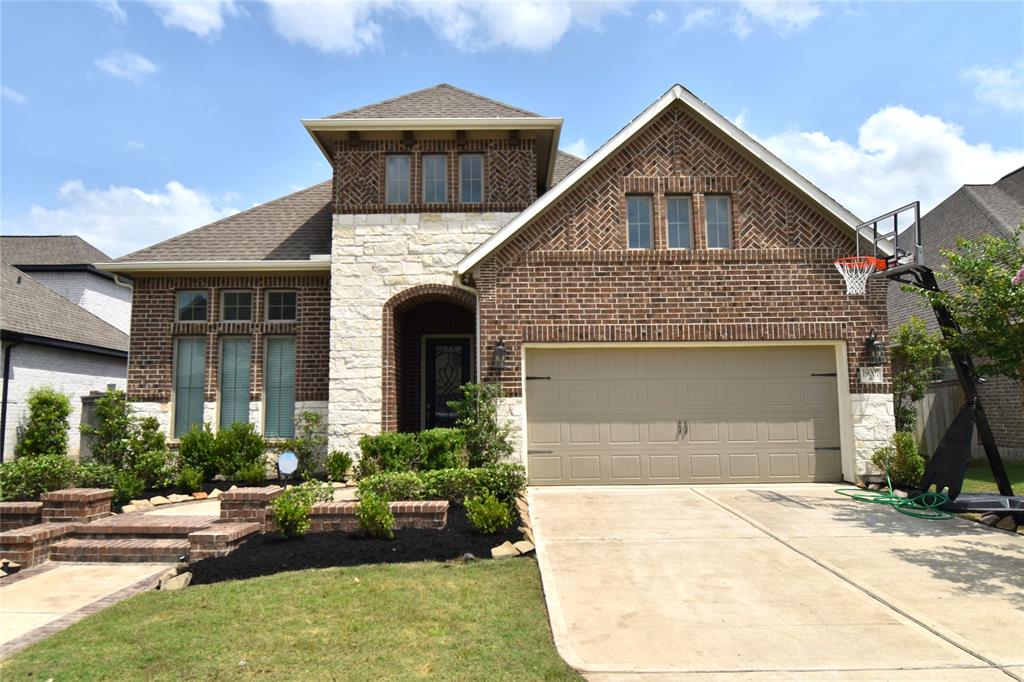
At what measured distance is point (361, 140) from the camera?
12961 mm

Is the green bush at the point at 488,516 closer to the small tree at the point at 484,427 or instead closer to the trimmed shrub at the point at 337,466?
the small tree at the point at 484,427

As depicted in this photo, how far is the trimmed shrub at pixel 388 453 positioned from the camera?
11055 mm

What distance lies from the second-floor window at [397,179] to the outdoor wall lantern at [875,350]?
29.6 feet

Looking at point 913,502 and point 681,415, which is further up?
point 681,415

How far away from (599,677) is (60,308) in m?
19.9

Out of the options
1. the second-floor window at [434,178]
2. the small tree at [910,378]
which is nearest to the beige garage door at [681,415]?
the small tree at [910,378]

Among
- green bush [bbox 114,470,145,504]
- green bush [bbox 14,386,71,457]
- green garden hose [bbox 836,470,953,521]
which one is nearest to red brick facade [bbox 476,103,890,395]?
green garden hose [bbox 836,470,953,521]

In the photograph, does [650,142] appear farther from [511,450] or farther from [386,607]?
[386,607]

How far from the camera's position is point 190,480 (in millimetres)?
11078

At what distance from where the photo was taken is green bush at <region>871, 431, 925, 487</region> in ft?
34.6

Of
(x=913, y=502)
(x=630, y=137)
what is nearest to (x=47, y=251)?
(x=630, y=137)

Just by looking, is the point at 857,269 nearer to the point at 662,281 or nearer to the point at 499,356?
the point at 662,281

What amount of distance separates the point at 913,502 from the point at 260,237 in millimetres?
13193

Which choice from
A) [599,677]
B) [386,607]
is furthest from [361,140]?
[599,677]
